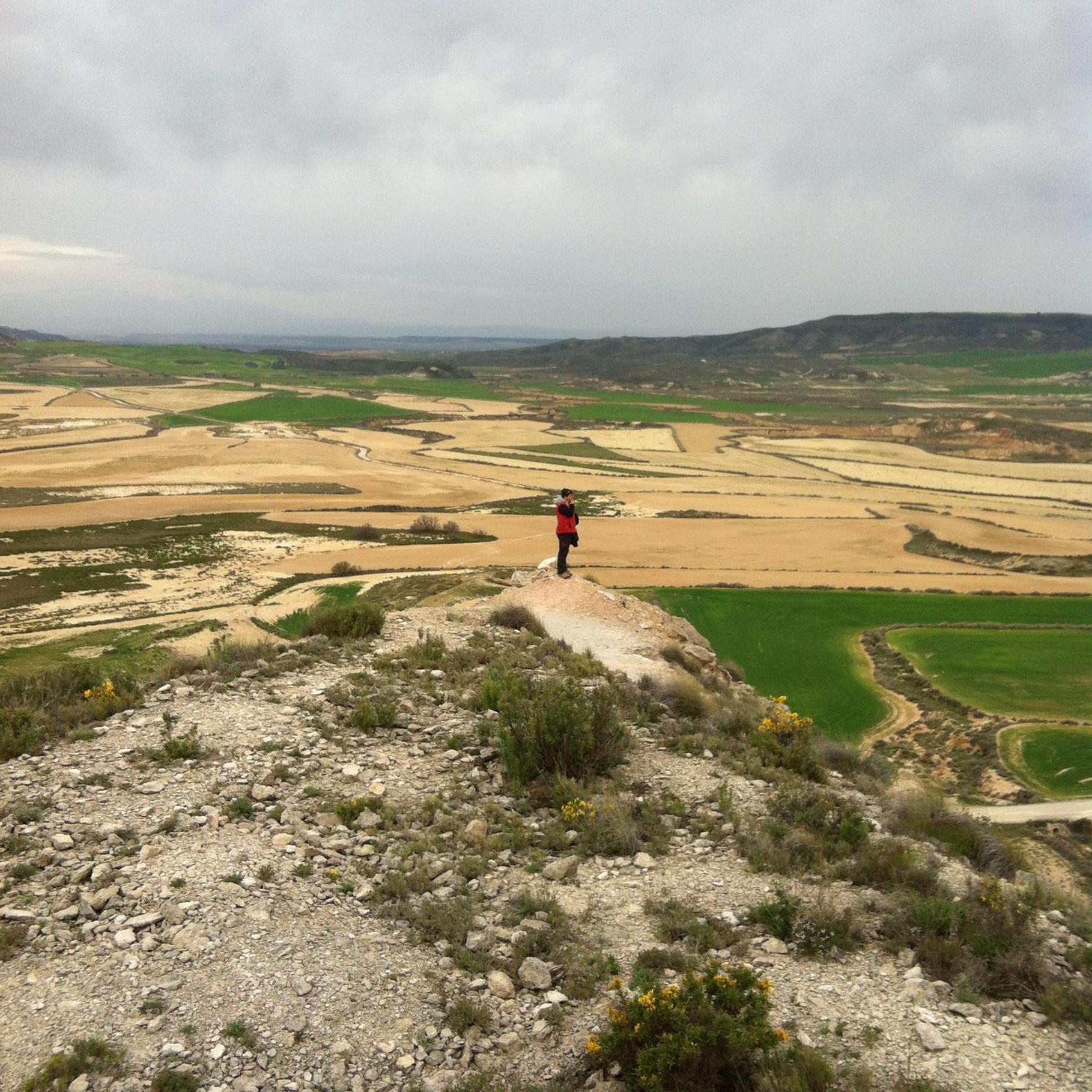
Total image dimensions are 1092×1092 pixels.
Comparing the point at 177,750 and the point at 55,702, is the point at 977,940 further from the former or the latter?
the point at 55,702

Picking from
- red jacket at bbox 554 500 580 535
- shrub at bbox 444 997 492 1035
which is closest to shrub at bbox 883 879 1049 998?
shrub at bbox 444 997 492 1035

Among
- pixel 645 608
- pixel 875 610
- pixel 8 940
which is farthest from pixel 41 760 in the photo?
pixel 875 610

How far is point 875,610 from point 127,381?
16741cm

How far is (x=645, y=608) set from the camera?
19.8 metres

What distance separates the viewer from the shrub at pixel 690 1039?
5672 mm

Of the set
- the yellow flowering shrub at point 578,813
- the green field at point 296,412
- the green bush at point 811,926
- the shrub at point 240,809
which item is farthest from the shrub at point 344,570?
the green field at point 296,412

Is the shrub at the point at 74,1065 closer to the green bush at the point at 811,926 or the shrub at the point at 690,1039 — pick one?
the shrub at the point at 690,1039

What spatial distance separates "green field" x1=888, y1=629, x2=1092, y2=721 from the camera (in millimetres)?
22891

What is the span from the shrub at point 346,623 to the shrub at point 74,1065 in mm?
9295

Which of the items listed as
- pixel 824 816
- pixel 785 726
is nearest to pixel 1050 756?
pixel 785 726

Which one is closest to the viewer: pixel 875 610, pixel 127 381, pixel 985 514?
pixel 875 610

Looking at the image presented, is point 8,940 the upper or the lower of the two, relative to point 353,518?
upper

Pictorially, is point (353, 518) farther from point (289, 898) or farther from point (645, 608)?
point (289, 898)

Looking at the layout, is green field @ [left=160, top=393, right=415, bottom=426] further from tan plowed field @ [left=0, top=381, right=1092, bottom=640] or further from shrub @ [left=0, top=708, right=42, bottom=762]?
shrub @ [left=0, top=708, right=42, bottom=762]
